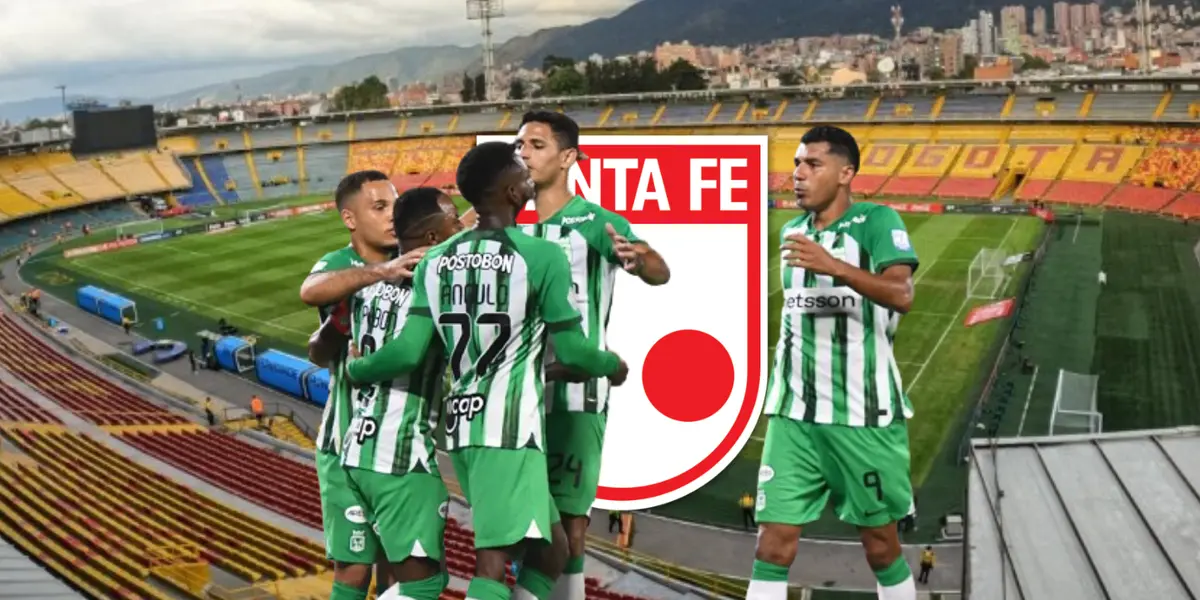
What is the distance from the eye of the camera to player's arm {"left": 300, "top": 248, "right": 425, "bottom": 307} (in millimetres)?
4172

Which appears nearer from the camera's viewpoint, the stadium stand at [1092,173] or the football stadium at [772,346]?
the football stadium at [772,346]

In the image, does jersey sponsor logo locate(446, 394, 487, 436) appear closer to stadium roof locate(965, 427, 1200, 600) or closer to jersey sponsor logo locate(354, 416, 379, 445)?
jersey sponsor logo locate(354, 416, 379, 445)

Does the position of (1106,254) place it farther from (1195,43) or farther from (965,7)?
(965,7)

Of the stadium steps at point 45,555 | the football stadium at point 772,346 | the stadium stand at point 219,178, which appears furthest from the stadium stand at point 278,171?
the stadium steps at point 45,555

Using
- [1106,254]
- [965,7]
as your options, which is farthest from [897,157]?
[965,7]

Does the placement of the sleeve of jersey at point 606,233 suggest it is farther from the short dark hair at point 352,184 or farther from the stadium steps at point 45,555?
the stadium steps at point 45,555

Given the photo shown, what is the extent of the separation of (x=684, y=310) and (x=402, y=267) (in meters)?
1.14

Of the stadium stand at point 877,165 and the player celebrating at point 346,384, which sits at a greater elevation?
the player celebrating at point 346,384

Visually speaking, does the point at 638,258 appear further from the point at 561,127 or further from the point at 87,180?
the point at 87,180

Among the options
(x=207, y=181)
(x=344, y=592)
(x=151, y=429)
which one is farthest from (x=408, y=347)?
(x=207, y=181)

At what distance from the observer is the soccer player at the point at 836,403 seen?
436 cm

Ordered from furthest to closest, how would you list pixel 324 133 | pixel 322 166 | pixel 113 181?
pixel 324 133 → pixel 322 166 → pixel 113 181

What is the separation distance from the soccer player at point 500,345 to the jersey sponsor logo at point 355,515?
2.55 ft

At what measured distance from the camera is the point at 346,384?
467cm
